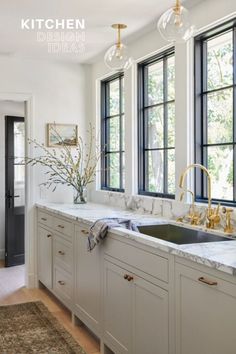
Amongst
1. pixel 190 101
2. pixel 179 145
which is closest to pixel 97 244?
pixel 179 145

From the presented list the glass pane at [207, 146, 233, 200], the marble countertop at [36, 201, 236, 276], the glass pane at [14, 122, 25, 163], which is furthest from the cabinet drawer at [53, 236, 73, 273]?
the glass pane at [14, 122, 25, 163]

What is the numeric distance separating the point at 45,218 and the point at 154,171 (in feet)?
4.10

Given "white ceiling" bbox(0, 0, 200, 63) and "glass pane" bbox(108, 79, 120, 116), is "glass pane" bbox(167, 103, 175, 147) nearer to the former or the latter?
"white ceiling" bbox(0, 0, 200, 63)

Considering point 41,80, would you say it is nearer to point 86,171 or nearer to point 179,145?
A: point 86,171

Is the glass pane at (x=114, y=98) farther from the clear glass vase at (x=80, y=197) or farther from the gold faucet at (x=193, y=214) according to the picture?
the gold faucet at (x=193, y=214)

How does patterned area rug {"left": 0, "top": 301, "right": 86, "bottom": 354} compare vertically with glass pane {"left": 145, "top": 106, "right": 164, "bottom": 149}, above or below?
below

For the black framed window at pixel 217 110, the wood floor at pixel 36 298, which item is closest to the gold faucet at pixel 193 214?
the black framed window at pixel 217 110

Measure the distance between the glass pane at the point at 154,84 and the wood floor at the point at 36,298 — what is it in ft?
6.79

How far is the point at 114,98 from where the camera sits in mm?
4758

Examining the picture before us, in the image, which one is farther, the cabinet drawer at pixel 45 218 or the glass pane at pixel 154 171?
the cabinet drawer at pixel 45 218

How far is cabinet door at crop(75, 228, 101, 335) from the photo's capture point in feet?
10.3

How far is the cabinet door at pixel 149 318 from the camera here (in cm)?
228

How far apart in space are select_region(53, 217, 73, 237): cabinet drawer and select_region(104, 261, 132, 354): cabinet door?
80 centimetres

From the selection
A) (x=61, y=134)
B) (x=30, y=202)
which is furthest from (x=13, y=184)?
(x=61, y=134)
